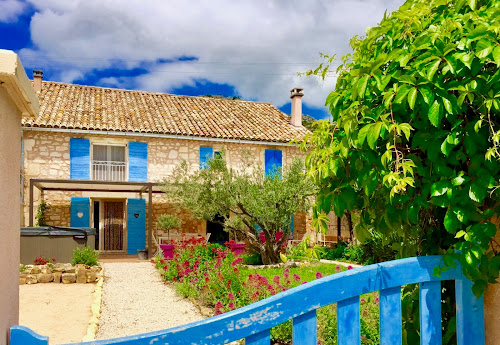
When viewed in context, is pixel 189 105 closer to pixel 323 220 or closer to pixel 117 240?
pixel 117 240

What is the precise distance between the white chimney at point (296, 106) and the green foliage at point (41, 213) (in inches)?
438

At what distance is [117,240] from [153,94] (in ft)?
23.9

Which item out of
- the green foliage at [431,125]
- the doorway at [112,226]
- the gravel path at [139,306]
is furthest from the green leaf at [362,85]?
the doorway at [112,226]

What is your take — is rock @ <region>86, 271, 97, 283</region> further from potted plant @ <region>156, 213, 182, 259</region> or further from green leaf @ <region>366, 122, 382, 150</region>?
green leaf @ <region>366, 122, 382, 150</region>

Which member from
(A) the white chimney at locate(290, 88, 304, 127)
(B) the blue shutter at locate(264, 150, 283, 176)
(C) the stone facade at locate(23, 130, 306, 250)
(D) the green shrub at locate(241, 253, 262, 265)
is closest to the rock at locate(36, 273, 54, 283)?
(D) the green shrub at locate(241, 253, 262, 265)

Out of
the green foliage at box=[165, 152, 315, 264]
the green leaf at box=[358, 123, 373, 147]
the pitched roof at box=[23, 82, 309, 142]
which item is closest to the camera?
the green leaf at box=[358, 123, 373, 147]

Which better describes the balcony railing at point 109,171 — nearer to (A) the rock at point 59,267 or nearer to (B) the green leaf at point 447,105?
(A) the rock at point 59,267

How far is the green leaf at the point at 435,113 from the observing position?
1.40 metres

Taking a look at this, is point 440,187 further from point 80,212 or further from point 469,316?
point 80,212

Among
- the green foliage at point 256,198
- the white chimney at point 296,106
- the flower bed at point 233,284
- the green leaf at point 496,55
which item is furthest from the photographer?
the white chimney at point 296,106

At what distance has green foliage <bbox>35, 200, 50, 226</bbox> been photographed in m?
16.0

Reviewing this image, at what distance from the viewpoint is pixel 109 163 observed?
17438 mm

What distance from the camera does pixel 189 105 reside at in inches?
819

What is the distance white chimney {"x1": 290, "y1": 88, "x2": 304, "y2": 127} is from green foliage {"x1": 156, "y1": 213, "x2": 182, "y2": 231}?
24.3ft
